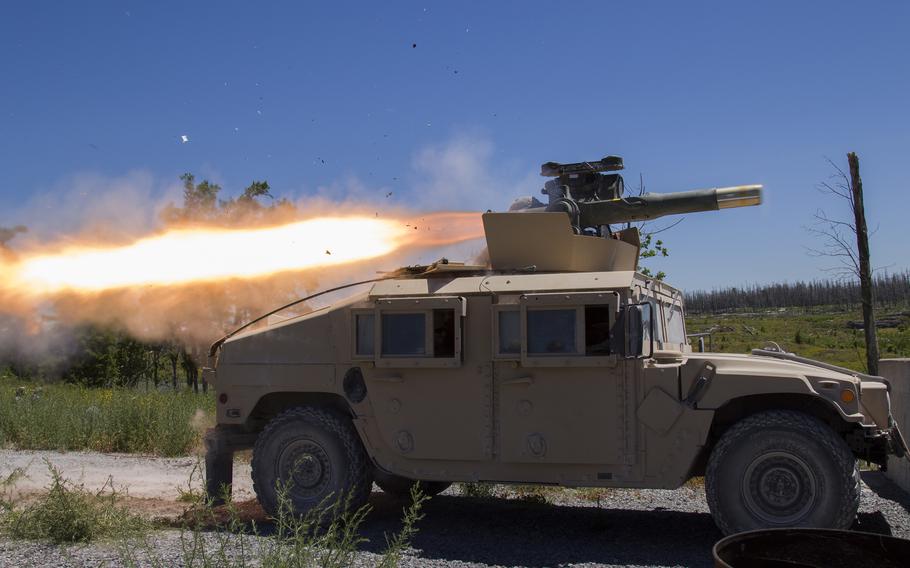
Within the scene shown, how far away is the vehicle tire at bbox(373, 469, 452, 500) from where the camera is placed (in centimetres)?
928

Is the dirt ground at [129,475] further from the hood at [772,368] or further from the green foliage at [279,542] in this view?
the hood at [772,368]

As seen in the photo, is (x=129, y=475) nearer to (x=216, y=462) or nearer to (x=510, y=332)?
(x=216, y=462)

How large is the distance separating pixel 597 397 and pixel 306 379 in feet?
8.75

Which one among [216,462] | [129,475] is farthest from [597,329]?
[129,475]

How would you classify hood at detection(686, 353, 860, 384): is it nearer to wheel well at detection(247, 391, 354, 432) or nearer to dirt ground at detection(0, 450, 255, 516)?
wheel well at detection(247, 391, 354, 432)

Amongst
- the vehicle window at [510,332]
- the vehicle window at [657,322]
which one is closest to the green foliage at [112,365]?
the vehicle window at [510,332]

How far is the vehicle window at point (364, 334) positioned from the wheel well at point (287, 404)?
557mm

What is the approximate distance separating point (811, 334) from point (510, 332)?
29276 millimetres

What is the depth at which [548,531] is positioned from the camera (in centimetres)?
796

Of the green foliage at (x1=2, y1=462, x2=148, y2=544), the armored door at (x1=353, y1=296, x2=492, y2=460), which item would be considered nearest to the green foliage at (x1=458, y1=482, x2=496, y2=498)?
the armored door at (x1=353, y1=296, x2=492, y2=460)

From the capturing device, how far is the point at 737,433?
6.83 m

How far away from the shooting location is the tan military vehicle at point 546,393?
22.2 ft

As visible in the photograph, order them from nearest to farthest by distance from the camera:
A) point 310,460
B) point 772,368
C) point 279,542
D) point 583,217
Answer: point 279,542
point 772,368
point 310,460
point 583,217

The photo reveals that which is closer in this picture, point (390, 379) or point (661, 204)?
point (390, 379)
